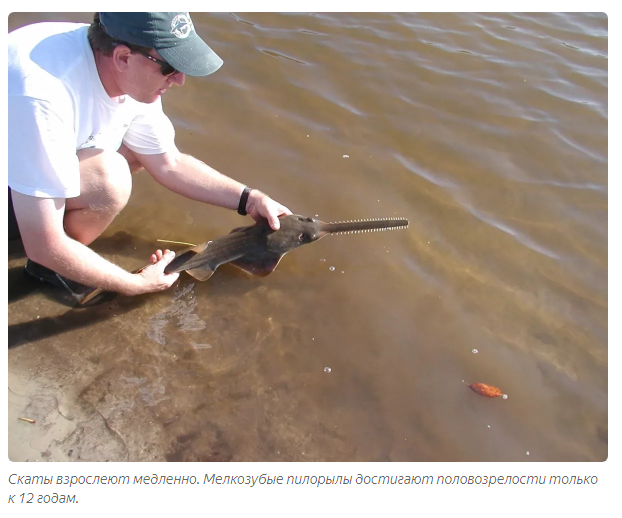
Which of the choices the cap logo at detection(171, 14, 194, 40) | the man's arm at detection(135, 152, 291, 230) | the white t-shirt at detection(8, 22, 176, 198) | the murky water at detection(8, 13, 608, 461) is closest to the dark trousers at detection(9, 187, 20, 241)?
the murky water at detection(8, 13, 608, 461)

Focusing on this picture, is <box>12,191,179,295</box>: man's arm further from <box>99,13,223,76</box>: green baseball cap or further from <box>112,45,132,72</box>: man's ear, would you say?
<box>99,13,223,76</box>: green baseball cap

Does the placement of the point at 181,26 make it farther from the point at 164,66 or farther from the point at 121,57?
the point at 121,57

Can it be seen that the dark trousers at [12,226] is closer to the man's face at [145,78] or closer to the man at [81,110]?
the man at [81,110]

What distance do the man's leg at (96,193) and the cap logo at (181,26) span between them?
42.1 inches

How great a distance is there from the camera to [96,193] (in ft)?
12.8

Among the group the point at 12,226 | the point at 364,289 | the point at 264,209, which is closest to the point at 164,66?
the point at 264,209

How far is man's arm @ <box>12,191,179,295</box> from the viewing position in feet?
10.8

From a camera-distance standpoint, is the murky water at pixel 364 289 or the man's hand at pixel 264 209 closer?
the murky water at pixel 364 289

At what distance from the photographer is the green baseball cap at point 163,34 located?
10.3 feet

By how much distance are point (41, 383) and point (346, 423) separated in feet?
6.57

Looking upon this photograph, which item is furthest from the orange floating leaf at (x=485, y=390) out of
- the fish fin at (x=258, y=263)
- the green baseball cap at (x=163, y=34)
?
the green baseball cap at (x=163, y=34)

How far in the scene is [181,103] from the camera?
6.22 metres

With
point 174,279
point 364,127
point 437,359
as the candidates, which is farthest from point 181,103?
point 437,359

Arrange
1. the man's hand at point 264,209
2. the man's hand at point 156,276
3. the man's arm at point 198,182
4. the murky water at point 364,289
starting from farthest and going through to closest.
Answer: the man's arm at point 198,182 → the man's hand at point 264,209 → the man's hand at point 156,276 → the murky water at point 364,289
